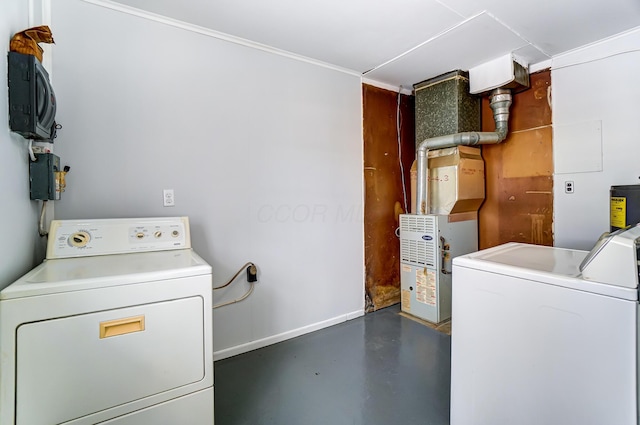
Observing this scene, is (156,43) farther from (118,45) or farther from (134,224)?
(134,224)

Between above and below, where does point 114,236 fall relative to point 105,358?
above

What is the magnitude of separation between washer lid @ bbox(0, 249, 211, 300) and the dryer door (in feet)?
0.34

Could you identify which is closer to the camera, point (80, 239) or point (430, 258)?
point (80, 239)

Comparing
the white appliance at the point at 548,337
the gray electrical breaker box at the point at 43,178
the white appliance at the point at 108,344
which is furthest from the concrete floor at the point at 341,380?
the gray electrical breaker box at the point at 43,178

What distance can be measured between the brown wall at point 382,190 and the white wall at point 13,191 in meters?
2.47

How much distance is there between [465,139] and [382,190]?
93cm

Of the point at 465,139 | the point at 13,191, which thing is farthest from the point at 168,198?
the point at 465,139

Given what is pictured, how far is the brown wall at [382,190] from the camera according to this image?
299cm

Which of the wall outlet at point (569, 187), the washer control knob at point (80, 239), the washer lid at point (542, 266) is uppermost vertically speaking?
the wall outlet at point (569, 187)

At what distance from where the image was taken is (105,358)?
1016mm

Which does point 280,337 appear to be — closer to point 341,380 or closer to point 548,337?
point 341,380

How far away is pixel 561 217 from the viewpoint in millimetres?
2537

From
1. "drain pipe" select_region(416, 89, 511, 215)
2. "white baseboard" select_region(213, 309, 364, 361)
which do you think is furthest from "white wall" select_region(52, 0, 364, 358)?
"drain pipe" select_region(416, 89, 511, 215)

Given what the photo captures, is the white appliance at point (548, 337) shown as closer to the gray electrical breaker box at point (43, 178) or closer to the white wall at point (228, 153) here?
the white wall at point (228, 153)
